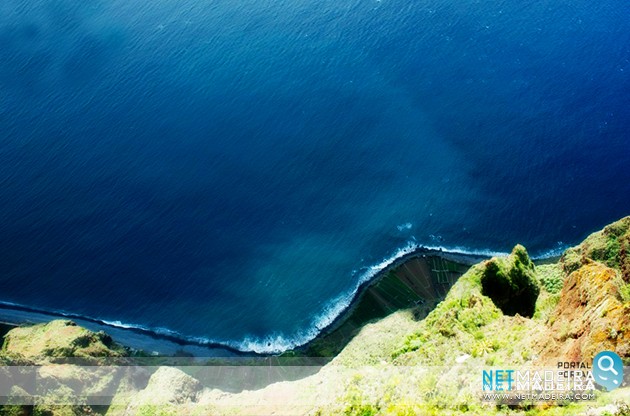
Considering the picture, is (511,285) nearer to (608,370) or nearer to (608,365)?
(608,365)

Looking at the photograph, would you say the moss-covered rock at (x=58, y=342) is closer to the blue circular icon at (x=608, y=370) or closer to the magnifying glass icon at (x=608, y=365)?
the blue circular icon at (x=608, y=370)

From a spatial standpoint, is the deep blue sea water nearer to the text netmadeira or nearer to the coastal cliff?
the coastal cliff

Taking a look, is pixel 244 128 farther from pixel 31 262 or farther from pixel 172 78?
pixel 31 262

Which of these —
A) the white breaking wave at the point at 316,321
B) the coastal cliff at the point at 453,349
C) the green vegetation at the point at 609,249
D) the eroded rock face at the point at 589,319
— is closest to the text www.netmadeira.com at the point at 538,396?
the coastal cliff at the point at 453,349

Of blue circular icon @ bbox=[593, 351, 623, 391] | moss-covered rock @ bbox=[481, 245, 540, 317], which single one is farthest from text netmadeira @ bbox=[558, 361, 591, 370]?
moss-covered rock @ bbox=[481, 245, 540, 317]

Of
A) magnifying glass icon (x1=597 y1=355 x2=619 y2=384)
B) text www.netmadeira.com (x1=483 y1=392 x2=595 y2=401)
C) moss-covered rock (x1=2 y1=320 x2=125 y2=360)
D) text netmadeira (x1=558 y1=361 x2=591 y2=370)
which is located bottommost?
text www.netmadeira.com (x1=483 y1=392 x2=595 y2=401)

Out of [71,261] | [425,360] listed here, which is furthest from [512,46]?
[71,261]
